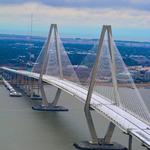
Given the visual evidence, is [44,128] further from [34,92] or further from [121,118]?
[34,92]

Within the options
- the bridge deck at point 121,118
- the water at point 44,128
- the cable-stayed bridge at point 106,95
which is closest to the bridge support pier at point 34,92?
the cable-stayed bridge at point 106,95

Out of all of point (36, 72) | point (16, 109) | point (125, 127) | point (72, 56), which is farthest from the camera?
point (72, 56)

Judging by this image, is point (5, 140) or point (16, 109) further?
point (16, 109)

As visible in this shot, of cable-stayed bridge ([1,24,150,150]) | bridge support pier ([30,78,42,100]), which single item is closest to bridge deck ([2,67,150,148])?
cable-stayed bridge ([1,24,150,150])

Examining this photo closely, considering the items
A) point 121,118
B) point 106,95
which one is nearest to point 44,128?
point 106,95

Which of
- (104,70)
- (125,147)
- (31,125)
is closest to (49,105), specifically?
(31,125)

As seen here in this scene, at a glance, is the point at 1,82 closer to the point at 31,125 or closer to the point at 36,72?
the point at 36,72

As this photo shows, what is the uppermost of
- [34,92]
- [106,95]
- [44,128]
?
[106,95]

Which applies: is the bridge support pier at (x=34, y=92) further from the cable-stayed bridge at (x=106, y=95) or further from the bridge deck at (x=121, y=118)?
the bridge deck at (x=121, y=118)
